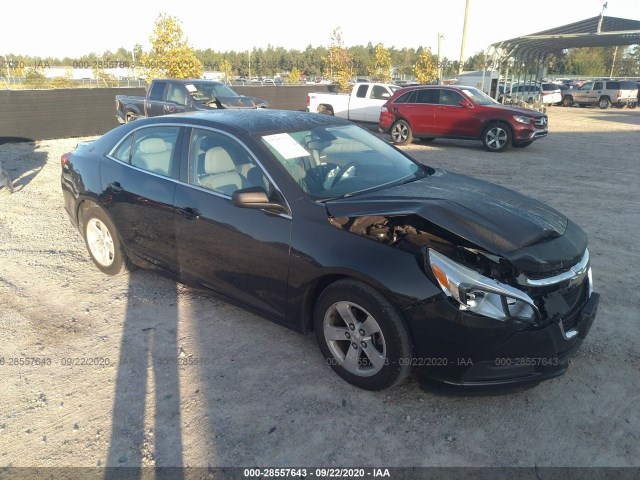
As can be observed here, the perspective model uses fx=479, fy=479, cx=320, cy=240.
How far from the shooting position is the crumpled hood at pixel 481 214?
286 cm

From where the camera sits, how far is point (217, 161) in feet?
12.2

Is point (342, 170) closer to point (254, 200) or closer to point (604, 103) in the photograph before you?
point (254, 200)

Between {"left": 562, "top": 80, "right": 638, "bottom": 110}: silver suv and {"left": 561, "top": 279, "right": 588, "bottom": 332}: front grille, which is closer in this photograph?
{"left": 561, "top": 279, "right": 588, "bottom": 332}: front grille

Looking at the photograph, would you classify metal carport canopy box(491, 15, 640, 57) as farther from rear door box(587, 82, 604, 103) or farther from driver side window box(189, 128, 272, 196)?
driver side window box(189, 128, 272, 196)

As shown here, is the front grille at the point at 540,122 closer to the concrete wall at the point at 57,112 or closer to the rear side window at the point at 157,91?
the rear side window at the point at 157,91

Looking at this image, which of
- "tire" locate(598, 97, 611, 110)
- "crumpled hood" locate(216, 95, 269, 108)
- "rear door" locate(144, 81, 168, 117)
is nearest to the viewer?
"crumpled hood" locate(216, 95, 269, 108)

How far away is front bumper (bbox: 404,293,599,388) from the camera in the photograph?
8.49 feet

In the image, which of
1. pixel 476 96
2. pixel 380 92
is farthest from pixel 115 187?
pixel 380 92

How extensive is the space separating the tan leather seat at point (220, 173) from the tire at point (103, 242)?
1346 millimetres

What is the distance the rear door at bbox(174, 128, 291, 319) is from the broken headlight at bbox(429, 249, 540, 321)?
1074 mm

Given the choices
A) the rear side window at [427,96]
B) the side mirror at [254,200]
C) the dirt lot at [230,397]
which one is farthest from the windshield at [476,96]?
the side mirror at [254,200]

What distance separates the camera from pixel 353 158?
391cm

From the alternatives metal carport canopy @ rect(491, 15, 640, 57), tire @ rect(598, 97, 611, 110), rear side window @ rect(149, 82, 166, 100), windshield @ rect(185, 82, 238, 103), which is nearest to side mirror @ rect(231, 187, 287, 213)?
windshield @ rect(185, 82, 238, 103)

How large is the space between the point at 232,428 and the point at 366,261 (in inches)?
48.9
